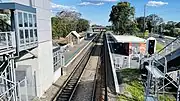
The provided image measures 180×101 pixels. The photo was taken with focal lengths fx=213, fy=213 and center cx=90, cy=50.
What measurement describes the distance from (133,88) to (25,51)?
7.02 meters

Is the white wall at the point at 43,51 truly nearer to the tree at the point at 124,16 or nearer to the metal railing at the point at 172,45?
the metal railing at the point at 172,45

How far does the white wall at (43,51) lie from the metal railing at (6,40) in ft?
8.80

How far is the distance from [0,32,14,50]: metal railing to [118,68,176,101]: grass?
6050 mm

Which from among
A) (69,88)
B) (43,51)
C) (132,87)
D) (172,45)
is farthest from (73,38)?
(172,45)

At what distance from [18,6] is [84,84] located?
8.89 m

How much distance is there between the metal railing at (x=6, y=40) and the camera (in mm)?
9250

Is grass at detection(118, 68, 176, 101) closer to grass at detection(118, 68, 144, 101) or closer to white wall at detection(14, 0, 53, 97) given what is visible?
grass at detection(118, 68, 144, 101)

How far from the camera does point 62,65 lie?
68.4 ft

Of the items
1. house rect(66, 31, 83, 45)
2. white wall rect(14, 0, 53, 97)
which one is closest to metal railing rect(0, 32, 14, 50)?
white wall rect(14, 0, 53, 97)

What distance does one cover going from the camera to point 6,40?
926cm

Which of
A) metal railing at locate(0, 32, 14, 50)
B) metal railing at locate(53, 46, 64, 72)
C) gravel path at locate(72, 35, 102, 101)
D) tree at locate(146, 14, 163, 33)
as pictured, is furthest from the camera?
tree at locate(146, 14, 163, 33)

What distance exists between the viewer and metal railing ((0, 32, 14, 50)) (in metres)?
9.25

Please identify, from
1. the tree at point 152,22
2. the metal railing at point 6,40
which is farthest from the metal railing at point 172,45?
the tree at point 152,22

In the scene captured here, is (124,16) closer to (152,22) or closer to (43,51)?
(152,22)
